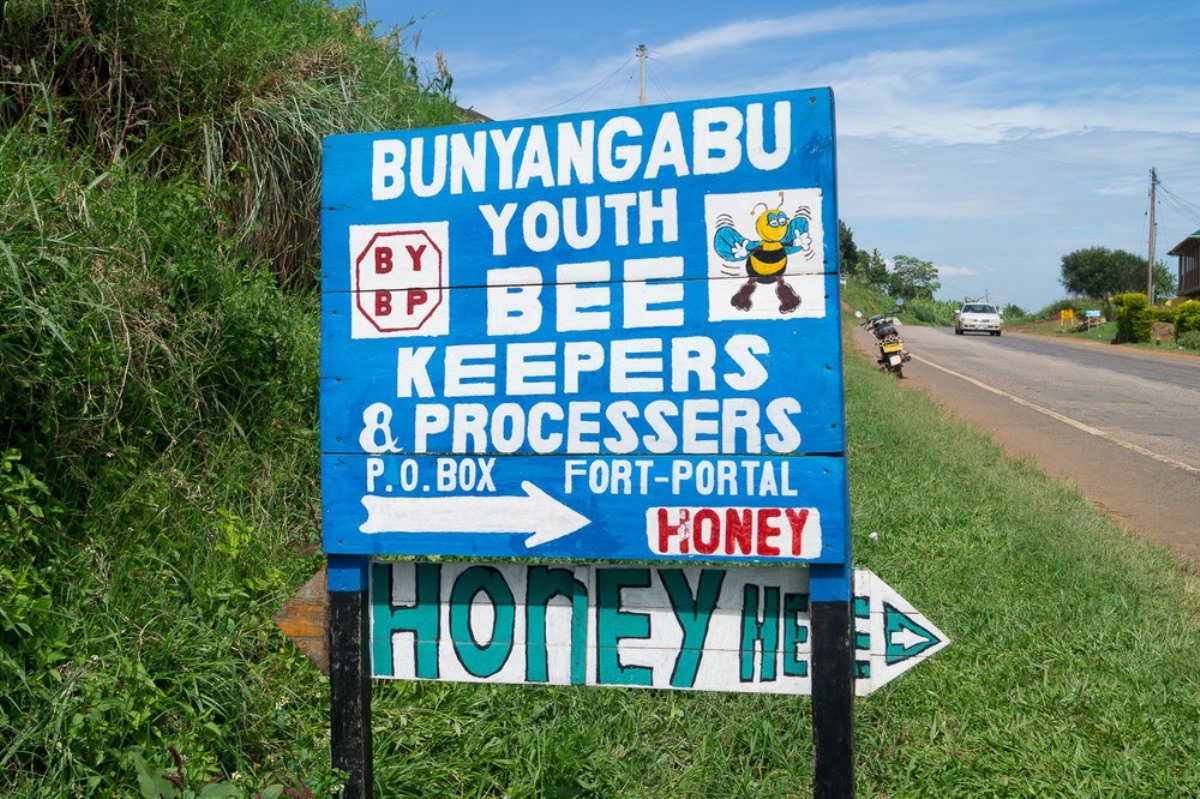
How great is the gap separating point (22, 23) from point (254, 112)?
1.11m

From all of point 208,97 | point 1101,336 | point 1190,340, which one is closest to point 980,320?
point 1101,336

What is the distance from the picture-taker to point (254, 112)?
543 cm

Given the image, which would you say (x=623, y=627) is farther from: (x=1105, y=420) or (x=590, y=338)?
(x=1105, y=420)

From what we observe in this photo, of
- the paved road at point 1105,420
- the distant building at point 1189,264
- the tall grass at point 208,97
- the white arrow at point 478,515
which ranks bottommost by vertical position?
the paved road at point 1105,420

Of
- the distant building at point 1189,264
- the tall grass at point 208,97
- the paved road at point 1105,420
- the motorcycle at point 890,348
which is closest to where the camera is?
the tall grass at point 208,97

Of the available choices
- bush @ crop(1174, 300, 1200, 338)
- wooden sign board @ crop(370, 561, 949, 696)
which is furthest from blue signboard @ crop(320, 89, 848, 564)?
bush @ crop(1174, 300, 1200, 338)

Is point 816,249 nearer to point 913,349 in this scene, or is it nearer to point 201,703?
point 201,703

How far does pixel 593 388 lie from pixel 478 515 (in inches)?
17.6

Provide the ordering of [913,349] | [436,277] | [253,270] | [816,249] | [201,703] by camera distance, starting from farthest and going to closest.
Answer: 1. [913,349]
2. [253,270]
3. [201,703]
4. [436,277]
5. [816,249]

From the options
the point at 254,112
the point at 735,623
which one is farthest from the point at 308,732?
the point at 254,112

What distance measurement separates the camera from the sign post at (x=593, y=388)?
2414mm

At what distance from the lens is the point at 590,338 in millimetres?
2525

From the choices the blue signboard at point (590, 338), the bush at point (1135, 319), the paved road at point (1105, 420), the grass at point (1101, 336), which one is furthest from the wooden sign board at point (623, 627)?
the bush at point (1135, 319)

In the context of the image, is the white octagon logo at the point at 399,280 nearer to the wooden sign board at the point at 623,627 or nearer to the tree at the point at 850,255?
the wooden sign board at the point at 623,627
